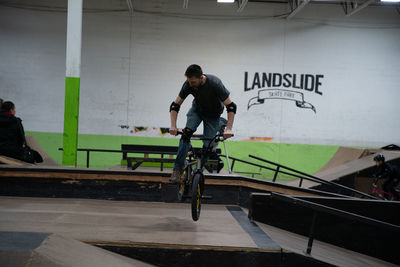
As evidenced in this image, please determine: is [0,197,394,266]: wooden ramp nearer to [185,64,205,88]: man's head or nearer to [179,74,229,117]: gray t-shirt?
[179,74,229,117]: gray t-shirt

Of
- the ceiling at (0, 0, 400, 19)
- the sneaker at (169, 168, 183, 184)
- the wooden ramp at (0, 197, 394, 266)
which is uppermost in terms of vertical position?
the ceiling at (0, 0, 400, 19)

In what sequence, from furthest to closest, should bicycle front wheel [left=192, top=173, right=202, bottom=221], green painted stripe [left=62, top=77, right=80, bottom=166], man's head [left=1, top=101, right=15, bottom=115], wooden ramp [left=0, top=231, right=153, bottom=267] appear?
1. green painted stripe [left=62, top=77, right=80, bottom=166]
2. man's head [left=1, top=101, right=15, bottom=115]
3. bicycle front wheel [left=192, top=173, right=202, bottom=221]
4. wooden ramp [left=0, top=231, right=153, bottom=267]

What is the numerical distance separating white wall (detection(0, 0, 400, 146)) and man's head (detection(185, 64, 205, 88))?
6839 mm

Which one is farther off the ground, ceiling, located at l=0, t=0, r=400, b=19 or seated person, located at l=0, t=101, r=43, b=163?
ceiling, located at l=0, t=0, r=400, b=19

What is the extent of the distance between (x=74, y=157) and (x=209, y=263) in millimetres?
3675

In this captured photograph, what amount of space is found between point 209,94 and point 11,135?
11.4 ft

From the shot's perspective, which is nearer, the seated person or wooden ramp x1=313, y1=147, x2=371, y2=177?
the seated person

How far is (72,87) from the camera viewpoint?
18.0 feet

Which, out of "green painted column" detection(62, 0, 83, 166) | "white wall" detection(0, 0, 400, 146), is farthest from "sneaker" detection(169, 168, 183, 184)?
"white wall" detection(0, 0, 400, 146)

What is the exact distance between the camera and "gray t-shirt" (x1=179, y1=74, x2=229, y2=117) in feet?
11.4

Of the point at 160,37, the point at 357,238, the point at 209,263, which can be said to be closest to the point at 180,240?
the point at 209,263

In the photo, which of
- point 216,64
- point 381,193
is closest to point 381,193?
point 381,193

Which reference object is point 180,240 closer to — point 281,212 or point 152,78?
point 281,212

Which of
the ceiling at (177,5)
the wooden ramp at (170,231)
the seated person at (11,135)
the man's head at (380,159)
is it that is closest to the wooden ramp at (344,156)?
the man's head at (380,159)
